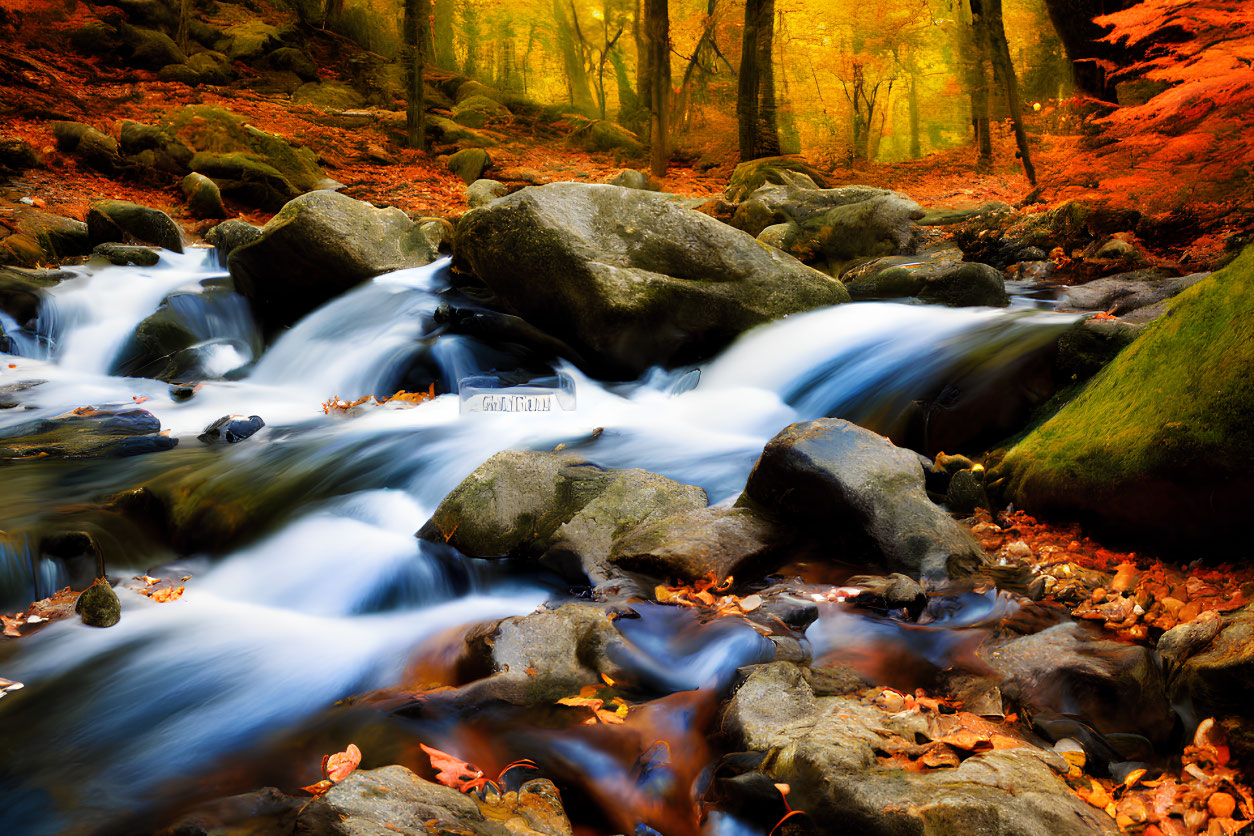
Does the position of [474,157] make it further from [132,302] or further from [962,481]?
[962,481]

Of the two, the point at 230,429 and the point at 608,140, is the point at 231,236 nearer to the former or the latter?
the point at 230,429

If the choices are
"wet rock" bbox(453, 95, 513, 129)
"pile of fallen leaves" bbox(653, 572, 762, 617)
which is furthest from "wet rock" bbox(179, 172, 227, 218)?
"pile of fallen leaves" bbox(653, 572, 762, 617)

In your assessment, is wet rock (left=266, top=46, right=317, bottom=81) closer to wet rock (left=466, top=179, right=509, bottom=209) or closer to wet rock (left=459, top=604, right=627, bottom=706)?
wet rock (left=466, top=179, right=509, bottom=209)

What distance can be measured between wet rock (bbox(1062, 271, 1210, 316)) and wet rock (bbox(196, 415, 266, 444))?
8170 mm

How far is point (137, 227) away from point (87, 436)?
253 inches

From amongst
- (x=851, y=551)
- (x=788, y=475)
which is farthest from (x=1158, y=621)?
(x=788, y=475)

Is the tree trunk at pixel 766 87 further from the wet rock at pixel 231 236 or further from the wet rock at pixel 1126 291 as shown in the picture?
the wet rock at pixel 231 236

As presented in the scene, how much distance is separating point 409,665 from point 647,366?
486 cm

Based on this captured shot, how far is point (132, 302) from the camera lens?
9.53 metres

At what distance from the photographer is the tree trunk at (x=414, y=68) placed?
1767 centimetres

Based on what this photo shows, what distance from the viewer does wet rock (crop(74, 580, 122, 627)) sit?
3.84m

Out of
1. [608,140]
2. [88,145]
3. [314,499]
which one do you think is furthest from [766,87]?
[314,499]

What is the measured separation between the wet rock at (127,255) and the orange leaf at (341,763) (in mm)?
10235

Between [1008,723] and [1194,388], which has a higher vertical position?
[1194,388]
